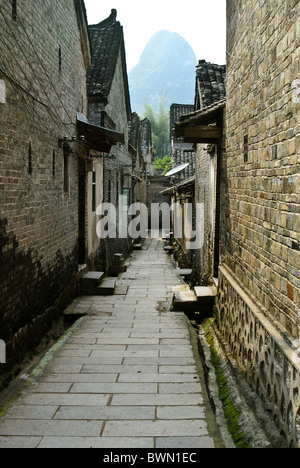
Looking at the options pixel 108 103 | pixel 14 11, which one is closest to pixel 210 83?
pixel 108 103

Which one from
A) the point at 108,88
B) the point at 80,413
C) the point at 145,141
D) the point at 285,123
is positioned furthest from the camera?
the point at 145,141

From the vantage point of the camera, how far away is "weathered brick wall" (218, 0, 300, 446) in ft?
12.5

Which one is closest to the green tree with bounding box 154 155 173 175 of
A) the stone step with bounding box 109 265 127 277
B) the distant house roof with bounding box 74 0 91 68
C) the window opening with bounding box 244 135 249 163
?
the stone step with bounding box 109 265 127 277

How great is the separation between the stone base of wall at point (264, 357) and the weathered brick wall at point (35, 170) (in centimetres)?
290

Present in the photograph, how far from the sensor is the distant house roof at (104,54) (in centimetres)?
1364

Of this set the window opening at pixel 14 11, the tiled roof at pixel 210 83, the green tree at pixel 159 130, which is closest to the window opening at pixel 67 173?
the window opening at pixel 14 11

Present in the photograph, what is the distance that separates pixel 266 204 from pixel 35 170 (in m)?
3.60

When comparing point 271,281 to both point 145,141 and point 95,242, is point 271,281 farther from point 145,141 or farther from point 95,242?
point 145,141

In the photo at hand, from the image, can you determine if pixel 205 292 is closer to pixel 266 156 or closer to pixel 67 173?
pixel 67 173

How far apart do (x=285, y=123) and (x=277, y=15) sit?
1186 mm

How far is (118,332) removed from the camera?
24.3ft

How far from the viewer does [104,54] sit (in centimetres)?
1473

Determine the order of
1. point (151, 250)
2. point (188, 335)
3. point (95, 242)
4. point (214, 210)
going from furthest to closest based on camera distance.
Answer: point (151, 250), point (95, 242), point (214, 210), point (188, 335)
